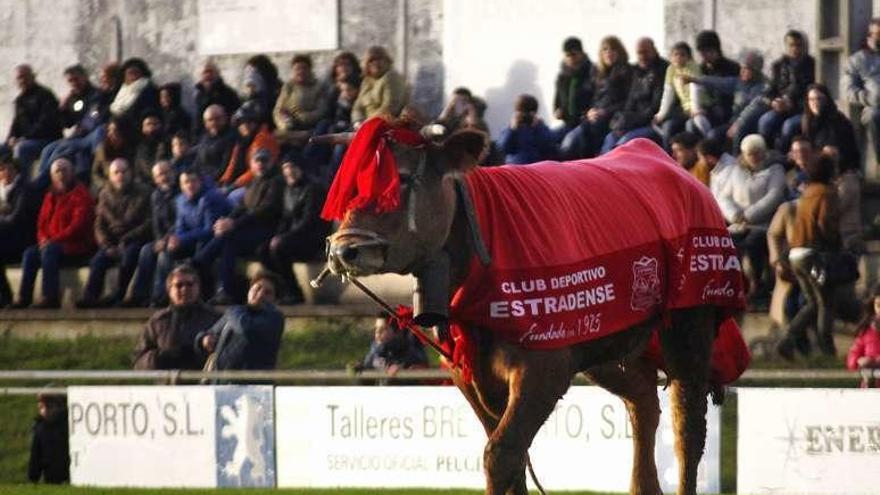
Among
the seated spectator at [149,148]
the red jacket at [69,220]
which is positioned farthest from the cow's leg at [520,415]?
the seated spectator at [149,148]

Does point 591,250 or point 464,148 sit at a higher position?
point 464,148

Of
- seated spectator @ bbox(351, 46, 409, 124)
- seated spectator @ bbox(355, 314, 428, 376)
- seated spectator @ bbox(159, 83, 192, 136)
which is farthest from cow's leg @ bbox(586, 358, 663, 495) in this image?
seated spectator @ bbox(159, 83, 192, 136)

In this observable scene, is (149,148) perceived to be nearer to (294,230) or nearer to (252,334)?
(294,230)

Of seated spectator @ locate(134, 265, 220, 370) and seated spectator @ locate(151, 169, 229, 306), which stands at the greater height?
seated spectator @ locate(151, 169, 229, 306)

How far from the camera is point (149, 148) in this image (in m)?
22.4

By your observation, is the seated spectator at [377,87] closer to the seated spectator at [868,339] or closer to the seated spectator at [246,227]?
the seated spectator at [246,227]

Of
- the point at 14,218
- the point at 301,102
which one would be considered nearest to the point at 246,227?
the point at 301,102

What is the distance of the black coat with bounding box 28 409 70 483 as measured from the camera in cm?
1753

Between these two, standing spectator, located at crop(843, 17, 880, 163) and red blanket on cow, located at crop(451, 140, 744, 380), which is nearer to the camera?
red blanket on cow, located at crop(451, 140, 744, 380)

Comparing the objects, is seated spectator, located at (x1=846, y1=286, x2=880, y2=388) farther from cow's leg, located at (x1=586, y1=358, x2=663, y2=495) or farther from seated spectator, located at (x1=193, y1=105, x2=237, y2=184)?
seated spectator, located at (x1=193, y1=105, x2=237, y2=184)

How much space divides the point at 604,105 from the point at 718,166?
169cm

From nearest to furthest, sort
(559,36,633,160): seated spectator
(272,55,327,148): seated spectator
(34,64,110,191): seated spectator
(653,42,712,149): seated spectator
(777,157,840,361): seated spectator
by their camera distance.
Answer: (777,157,840,361): seated spectator → (653,42,712,149): seated spectator → (559,36,633,160): seated spectator → (272,55,327,148): seated spectator → (34,64,110,191): seated spectator

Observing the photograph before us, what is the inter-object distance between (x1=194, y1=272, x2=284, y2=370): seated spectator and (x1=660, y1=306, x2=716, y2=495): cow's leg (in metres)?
6.07

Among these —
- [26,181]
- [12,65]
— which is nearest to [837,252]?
[26,181]
